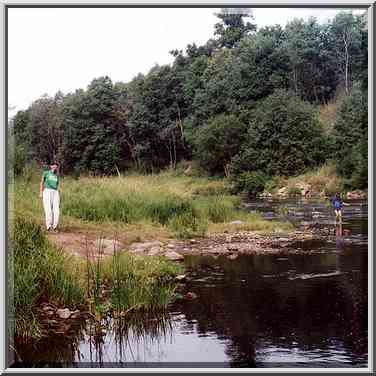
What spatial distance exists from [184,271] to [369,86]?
8.65 ft

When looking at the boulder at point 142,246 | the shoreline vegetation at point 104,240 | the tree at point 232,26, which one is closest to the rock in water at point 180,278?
the shoreline vegetation at point 104,240

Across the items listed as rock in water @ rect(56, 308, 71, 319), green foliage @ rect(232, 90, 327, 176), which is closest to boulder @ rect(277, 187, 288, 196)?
green foliage @ rect(232, 90, 327, 176)

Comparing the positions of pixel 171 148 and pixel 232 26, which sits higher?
pixel 232 26

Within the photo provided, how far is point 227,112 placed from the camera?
21.0 ft

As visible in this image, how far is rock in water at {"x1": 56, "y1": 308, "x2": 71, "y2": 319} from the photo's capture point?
214 inches

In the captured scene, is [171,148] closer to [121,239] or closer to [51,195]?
[121,239]

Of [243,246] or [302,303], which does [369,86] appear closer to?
[302,303]

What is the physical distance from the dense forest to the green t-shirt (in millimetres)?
135

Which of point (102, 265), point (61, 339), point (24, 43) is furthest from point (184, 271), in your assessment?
point (24, 43)

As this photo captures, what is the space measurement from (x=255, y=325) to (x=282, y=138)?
82.4 inches

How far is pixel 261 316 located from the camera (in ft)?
17.8

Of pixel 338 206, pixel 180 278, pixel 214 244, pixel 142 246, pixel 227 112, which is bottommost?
pixel 180 278

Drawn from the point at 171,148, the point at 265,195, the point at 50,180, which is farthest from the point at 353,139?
the point at 50,180

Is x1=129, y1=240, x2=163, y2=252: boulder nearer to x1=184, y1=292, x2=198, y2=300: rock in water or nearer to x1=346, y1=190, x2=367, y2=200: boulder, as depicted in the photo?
x1=184, y1=292, x2=198, y2=300: rock in water
